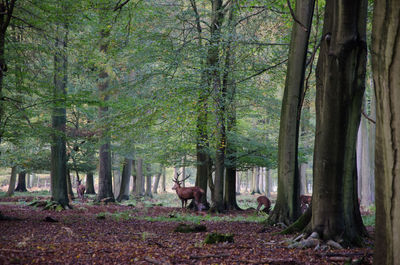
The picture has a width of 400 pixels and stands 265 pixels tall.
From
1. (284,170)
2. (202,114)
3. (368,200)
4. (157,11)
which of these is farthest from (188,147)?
(368,200)

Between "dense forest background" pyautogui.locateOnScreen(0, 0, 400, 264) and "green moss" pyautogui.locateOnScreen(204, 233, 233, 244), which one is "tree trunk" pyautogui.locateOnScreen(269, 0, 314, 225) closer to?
"dense forest background" pyautogui.locateOnScreen(0, 0, 400, 264)

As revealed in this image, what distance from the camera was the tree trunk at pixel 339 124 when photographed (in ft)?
18.0

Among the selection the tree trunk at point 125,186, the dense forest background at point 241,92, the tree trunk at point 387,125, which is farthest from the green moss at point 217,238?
the tree trunk at point 125,186

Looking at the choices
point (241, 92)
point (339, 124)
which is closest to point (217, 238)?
point (339, 124)

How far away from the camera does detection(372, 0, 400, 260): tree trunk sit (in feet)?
8.85

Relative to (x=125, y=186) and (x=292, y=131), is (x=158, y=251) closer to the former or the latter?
(x=292, y=131)

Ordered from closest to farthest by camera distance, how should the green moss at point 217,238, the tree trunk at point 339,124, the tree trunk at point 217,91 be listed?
the tree trunk at point 339,124
the green moss at point 217,238
the tree trunk at point 217,91

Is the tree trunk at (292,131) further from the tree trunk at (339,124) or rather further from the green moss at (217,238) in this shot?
the green moss at (217,238)

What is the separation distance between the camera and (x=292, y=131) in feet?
27.7

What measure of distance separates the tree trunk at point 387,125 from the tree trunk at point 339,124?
105 inches

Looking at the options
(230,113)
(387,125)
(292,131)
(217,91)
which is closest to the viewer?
(387,125)

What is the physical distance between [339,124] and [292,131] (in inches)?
114

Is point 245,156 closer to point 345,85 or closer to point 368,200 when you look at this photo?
point 368,200

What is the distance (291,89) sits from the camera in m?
8.48
